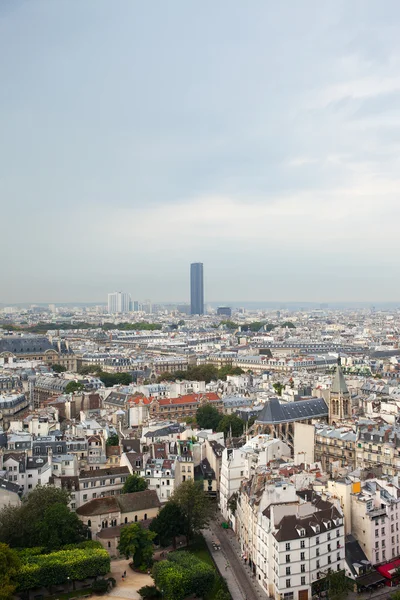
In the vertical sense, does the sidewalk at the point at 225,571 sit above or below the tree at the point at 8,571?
below

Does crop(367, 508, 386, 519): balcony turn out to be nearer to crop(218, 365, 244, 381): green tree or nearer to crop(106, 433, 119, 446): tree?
crop(106, 433, 119, 446): tree

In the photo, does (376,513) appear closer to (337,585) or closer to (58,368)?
(337,585)

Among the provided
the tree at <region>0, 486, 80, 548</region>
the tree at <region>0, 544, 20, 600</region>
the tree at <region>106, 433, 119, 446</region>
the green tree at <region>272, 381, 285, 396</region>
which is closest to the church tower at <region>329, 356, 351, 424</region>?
the green tree at <region>272, 381, 285, 396</region>

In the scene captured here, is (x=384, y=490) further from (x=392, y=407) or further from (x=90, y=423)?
(x=90, y=423)

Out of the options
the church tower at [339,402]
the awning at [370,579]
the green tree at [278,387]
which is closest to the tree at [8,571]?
the awning at [370,579]

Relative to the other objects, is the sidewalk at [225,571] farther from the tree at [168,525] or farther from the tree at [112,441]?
the tree at [112,441]

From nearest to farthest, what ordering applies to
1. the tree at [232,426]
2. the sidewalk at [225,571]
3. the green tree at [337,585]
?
the green tree at [337,585] < the sidewalk at [225,571] < the tree at [232,426]

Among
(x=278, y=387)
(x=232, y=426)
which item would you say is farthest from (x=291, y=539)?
(x=278, y=387)
